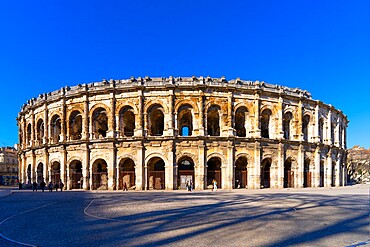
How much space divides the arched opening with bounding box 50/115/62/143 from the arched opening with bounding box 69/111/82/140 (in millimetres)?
→ 1846

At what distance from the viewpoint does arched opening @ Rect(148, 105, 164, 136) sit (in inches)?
918

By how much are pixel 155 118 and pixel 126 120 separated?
2779 millimetres

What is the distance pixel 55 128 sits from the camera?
26484mm

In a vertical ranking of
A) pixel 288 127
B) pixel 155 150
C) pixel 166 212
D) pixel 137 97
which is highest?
pixel 137 97

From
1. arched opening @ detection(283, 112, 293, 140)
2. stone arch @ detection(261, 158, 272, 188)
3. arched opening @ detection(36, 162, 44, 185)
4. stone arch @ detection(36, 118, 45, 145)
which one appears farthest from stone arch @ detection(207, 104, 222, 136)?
arched opening @ detection(36, 162, 44, 185)

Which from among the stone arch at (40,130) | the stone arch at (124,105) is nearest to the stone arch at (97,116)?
the stone arch at (124,105)

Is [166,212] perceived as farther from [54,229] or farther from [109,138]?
[109,138]

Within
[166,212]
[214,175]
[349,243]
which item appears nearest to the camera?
[349,243]

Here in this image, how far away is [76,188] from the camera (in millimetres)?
24672

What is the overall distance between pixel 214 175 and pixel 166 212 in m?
14.2

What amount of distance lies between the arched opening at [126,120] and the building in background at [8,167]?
38.0 m

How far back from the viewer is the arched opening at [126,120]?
2347 centimetres

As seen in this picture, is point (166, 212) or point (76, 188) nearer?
point (166, 212)

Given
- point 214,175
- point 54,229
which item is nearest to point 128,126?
point 214,175
